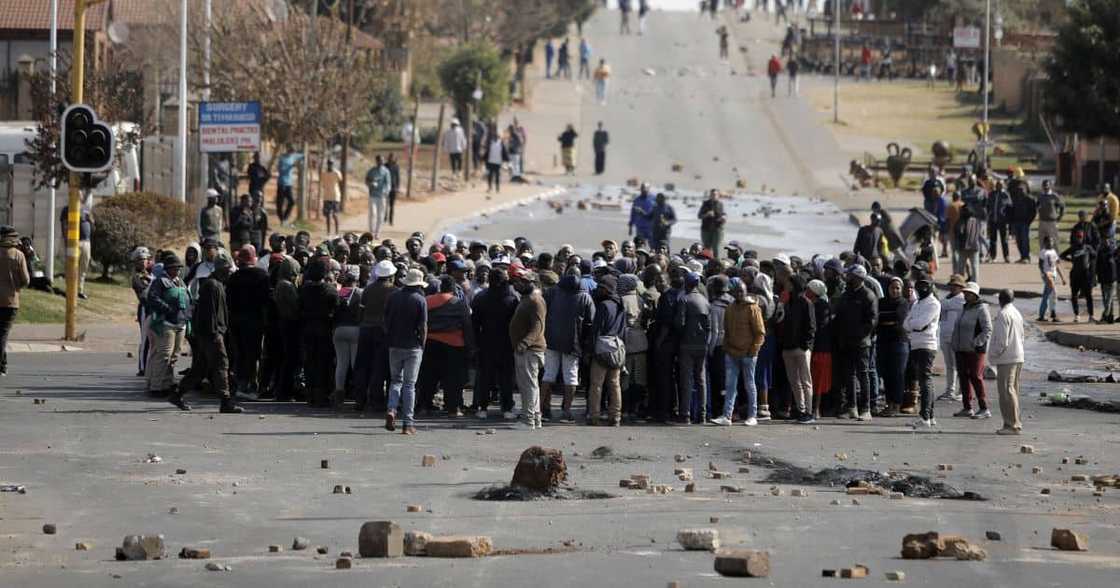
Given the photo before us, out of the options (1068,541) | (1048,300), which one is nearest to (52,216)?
(1048,300)

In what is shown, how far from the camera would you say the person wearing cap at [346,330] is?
2052 centimetres

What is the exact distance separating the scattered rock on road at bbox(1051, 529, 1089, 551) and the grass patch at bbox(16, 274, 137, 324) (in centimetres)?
1818

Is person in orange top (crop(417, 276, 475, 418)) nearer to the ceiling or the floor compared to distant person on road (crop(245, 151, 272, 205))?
nearer to the floor

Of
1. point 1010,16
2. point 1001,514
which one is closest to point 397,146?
point 1010,16

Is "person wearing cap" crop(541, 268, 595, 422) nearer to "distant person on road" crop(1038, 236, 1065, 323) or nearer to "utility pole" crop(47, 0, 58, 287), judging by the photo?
"distant person on road" crop(1038, 236, 1065, 323)

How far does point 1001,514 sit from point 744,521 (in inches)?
81.3

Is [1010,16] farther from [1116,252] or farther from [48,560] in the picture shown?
[48,560]

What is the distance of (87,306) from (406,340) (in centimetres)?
1168

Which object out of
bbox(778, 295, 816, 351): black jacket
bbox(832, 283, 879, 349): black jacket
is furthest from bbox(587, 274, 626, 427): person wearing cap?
bbox(832, 283, 879, 349): black jacket

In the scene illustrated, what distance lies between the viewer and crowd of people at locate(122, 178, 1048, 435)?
65.4 ft

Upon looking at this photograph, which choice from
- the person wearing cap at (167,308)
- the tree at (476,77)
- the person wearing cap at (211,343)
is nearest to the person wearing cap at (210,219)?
the person wearing cap at (167,308)

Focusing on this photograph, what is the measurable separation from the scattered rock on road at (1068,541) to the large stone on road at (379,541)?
4.39 m

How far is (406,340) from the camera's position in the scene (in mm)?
19016

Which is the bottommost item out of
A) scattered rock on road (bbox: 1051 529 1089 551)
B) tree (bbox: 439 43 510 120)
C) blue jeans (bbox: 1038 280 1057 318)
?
scattered rock on road (bbox: 1051 529 1089 551)
